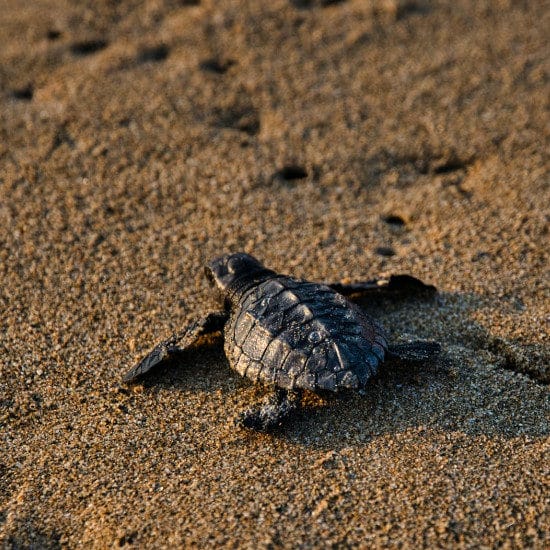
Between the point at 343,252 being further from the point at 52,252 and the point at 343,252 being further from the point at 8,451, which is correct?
the point at 8,451

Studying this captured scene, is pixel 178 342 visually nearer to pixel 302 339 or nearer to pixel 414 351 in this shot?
pixel 302 339

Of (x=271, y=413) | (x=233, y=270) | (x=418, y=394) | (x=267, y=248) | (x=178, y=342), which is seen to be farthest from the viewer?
(x=267, y=248)

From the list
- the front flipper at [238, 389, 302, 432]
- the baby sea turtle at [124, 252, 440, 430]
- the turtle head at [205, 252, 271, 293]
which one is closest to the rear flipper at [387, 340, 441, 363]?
the baby sea turtle at [124, 252, 440, 430]

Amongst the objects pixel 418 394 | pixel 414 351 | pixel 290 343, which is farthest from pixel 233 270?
pixel 418 394

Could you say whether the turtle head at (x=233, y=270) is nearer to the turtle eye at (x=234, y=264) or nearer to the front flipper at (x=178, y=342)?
the turtle eye at (x=234, y=264)

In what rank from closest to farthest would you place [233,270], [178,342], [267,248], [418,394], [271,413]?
[271,413], [418,394], [178,342], [233,270], [267,248]

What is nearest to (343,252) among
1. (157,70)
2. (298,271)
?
(298,271)
